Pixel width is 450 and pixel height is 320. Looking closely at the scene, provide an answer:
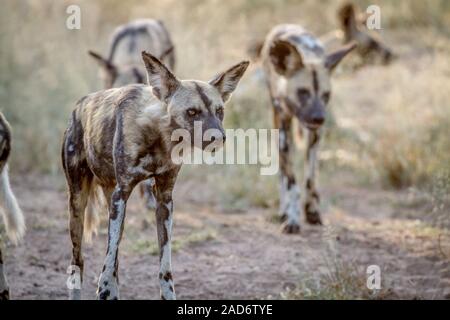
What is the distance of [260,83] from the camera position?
9477 mm

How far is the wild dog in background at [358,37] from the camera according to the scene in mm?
9225

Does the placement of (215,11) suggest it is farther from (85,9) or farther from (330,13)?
(330,13)

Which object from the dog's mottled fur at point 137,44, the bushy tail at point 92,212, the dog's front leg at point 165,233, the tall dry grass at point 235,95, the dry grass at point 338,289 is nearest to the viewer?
the dog's front leg at point 165,233

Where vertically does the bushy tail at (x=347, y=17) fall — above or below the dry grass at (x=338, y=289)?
above

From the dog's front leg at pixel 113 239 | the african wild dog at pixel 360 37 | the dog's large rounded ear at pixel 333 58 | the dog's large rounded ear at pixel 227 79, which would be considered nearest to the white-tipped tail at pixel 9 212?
the dog's front leg at pixel 113 239

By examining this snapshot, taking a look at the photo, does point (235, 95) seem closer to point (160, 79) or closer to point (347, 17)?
point (347, 17)

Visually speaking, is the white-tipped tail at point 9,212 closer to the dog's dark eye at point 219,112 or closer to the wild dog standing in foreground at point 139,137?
the wild dog standing in foreground at point 139,137

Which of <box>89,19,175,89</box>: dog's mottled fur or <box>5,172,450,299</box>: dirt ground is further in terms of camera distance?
<box>89,19,175,89</box>: dog's mottled fur

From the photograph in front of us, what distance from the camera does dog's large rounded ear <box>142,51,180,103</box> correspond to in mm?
4168

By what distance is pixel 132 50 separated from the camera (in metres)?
8.24

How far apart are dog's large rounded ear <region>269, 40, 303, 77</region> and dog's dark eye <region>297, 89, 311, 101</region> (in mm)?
190

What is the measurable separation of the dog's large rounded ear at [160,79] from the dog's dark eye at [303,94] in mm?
2708

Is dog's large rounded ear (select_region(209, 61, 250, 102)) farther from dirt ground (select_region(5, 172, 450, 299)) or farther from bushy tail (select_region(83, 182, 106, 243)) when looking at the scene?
dirt ground (select_region(5, 172, 450, 299))

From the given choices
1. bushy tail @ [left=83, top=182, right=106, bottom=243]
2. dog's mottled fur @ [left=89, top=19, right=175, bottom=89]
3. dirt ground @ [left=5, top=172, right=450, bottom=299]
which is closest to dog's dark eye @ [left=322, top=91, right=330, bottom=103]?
dirt ground @ [left=5, top=172, right=450, bottom=299]
